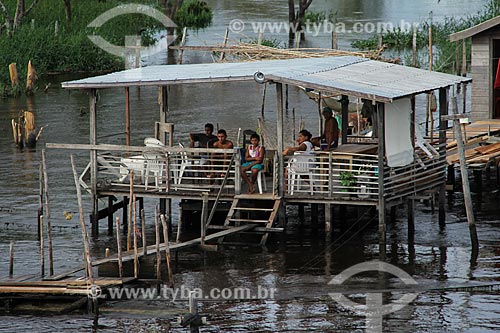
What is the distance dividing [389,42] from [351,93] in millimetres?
29255

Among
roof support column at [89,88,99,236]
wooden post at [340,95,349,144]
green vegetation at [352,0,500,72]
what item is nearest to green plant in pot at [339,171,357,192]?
wooden post at [340,95,349,144]

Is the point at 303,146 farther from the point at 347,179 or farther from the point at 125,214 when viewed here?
the point at 125,214

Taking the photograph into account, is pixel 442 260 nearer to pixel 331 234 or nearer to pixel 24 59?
pixel 331 234

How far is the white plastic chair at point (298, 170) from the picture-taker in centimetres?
2111

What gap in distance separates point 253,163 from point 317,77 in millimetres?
1925

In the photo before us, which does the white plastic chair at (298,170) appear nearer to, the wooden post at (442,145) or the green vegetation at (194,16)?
the wooden post at (442,145)

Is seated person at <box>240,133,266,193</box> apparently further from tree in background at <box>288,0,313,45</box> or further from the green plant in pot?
tree in background at <box>288,0,313,45</box>

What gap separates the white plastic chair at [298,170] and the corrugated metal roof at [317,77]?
1.46m

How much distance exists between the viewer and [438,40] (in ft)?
138

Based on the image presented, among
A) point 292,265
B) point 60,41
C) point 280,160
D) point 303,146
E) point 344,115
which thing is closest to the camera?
point 292,265

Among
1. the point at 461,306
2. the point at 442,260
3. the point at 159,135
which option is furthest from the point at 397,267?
the point at 159,135

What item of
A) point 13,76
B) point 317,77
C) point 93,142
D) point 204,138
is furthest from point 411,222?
point 13,76

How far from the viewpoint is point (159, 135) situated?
23859mm

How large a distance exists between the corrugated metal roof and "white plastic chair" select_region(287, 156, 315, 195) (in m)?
1.46
